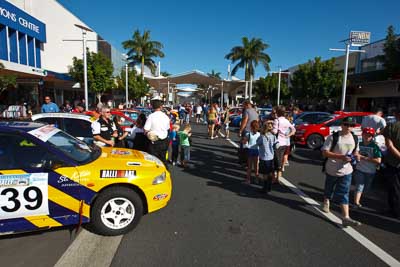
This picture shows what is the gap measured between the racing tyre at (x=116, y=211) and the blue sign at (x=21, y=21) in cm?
2043

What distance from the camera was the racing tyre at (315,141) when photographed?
34.6 ft

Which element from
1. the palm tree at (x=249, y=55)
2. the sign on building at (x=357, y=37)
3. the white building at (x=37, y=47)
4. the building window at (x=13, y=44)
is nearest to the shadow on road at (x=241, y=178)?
the sign on building at (x=357, y=37)

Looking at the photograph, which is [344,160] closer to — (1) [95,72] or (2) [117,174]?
(2) [117,174]

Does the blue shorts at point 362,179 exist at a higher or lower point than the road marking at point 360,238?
higher

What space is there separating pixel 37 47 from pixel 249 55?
2591 centimetres

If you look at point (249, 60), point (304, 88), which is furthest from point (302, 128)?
point (249, 60)

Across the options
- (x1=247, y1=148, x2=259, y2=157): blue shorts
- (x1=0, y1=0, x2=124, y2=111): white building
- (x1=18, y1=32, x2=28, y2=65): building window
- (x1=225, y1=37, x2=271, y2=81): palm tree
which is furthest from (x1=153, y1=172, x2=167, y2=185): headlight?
(x1=225, y1=37, x2=271, y2=81): palm tree

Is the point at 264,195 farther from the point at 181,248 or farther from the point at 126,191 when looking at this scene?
the point at 126,191

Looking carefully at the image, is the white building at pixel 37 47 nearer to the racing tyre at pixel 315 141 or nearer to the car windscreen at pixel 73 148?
the car windscreen at pixel 73 148

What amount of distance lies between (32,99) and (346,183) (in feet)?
82.3

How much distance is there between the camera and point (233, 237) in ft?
12.0

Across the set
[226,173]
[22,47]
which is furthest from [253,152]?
[22,47]

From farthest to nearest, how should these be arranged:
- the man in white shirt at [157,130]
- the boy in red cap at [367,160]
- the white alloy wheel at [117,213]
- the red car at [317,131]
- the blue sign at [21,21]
A: the blue sign at [21,21] < the red car at [317,131] < the man in white shirt at [157,130] < the boy in red cap at [367,160] < the white alloy wheel at [117,213]

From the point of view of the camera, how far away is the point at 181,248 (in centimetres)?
335
